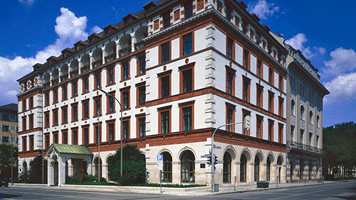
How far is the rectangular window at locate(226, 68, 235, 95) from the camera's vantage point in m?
35.4

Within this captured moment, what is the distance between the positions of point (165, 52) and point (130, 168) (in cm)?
1252

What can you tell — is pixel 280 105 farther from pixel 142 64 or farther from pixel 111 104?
pixel 111 104

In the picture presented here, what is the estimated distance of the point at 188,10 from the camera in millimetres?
34906

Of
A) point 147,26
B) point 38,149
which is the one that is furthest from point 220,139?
point 38,149

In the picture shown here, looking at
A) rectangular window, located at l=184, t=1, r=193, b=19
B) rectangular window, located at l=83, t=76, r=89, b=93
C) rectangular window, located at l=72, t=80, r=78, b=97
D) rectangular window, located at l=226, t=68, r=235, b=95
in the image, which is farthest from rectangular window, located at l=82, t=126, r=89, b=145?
rectangular window, located at l=184, t=1, r=193, b=19

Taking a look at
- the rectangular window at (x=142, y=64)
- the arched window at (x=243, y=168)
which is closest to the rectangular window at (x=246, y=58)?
the arched window at (x=243, y=168)

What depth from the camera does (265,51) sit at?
43.5 metres

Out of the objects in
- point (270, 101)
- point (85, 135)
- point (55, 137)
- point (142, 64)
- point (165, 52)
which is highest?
point (165, 52)

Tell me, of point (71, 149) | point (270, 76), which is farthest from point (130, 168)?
point (270, 76)

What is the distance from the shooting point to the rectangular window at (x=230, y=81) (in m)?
35.4

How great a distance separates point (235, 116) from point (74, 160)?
80.9 ft

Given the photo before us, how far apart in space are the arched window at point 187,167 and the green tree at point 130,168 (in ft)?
13.4

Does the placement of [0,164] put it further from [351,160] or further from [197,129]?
[351,160]

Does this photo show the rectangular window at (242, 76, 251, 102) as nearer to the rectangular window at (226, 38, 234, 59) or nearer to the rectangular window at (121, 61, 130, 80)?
the rectangular window at (226, 38, 234, 59)
